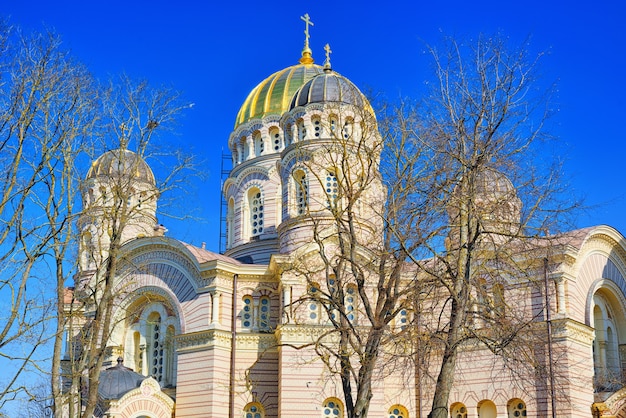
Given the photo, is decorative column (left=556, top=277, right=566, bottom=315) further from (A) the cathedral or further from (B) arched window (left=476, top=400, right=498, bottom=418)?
(B) arched window (left=476, top=400, right=498, bottom=418)

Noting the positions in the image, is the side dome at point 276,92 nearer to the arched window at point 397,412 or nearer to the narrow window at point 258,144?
the narrow window at point 258,144

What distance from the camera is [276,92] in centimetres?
3328

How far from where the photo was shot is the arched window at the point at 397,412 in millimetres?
24719

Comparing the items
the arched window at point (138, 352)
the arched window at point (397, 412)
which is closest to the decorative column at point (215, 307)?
the arched window at point (138, 352)

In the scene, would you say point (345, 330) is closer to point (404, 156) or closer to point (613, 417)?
point (404, 156)

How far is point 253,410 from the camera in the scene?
24.9m

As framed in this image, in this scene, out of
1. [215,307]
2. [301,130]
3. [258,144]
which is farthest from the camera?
[258,144]

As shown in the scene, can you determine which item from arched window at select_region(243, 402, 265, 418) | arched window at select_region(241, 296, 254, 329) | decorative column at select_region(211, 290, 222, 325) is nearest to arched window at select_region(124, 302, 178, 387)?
decorative column at select_region(211, 290, 222, 325)

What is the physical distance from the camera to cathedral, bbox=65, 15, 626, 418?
2311 centimetres

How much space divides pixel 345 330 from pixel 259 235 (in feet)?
52.3

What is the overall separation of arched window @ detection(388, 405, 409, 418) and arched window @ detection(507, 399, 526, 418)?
306cm

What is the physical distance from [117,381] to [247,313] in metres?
4.33

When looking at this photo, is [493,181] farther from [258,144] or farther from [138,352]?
[258,144]

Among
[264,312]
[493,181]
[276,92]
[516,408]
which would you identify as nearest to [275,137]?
[276,92]
